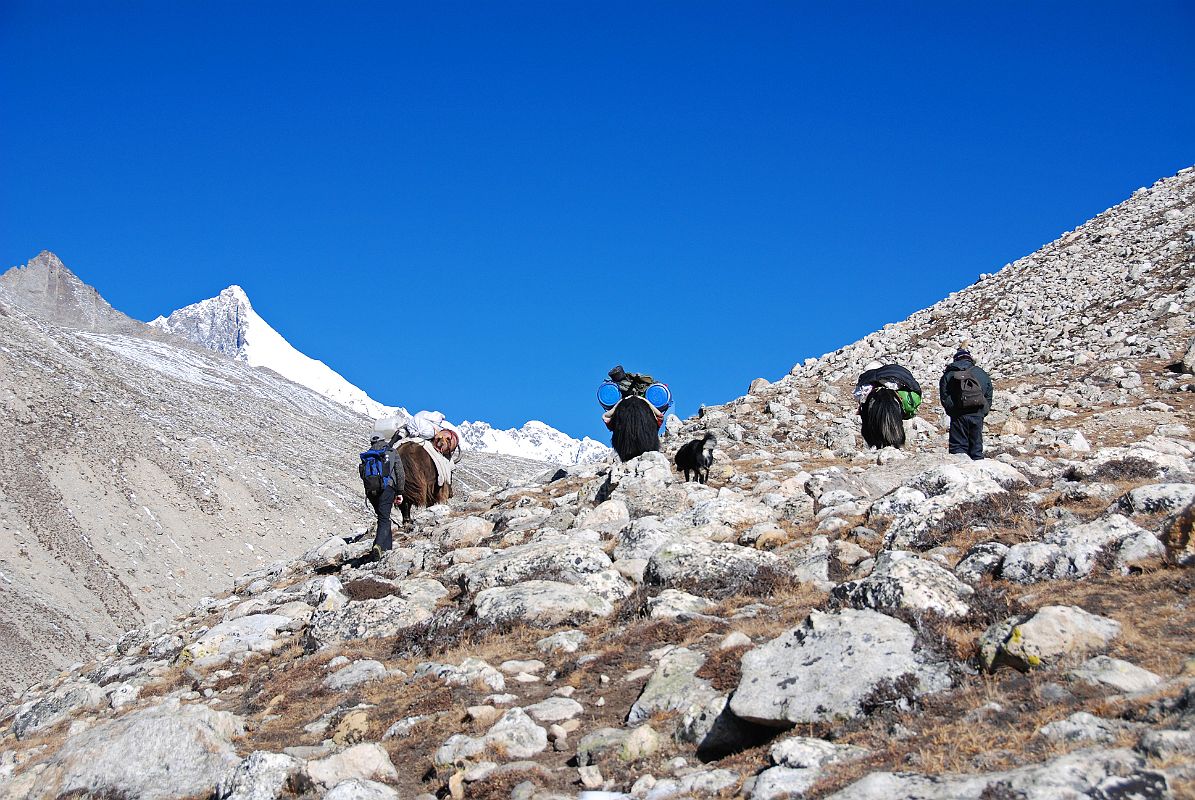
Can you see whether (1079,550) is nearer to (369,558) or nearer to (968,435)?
(968,435)

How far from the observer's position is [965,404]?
54.3ft

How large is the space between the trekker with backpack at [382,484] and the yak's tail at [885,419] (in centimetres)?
939

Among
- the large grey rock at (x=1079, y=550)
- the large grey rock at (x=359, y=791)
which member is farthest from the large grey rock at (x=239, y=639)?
the large grey rock at (x=1079, y=550)

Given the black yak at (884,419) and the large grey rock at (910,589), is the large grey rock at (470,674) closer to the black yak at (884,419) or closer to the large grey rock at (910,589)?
the large grey rock at (910,589)

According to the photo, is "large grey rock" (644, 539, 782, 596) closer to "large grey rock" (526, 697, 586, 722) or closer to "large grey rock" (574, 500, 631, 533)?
"large grey rock" (526, 697, 586, 722)

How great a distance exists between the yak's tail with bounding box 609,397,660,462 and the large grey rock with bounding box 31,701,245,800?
11.7 m

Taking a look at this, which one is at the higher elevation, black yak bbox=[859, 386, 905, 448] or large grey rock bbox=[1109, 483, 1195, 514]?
black yak bbox=[859, 386, 905, 448]

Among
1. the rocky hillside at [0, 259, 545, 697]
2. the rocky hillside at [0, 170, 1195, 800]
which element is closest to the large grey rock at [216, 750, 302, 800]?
the rocky hillside at [0, 170, 1195, 800]

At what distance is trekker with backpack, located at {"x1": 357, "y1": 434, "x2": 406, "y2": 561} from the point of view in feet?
55.8

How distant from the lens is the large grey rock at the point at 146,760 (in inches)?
282

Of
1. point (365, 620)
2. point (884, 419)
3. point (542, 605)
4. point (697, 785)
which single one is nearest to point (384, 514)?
point (365, 620)

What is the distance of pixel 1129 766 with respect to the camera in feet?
14.0

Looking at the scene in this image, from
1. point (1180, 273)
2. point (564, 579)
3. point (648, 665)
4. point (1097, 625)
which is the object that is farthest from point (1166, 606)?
point (1180, 273)

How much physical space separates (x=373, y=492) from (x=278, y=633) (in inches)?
169
